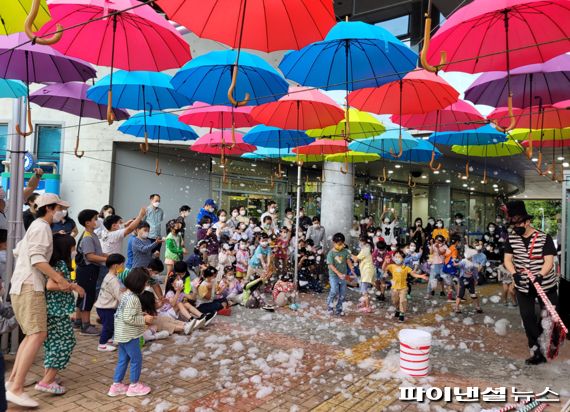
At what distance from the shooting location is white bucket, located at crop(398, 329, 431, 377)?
4.94 meters

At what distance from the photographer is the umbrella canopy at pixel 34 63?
539 cm

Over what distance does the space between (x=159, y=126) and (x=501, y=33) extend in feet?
21.5

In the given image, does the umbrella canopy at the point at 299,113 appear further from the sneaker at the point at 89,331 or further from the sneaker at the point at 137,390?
A: the sneaker at the point at 137,390

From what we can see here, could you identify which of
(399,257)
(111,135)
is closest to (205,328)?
(399,257)

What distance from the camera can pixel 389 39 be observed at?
551 cm

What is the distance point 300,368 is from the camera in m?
5.22

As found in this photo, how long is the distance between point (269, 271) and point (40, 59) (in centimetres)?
620

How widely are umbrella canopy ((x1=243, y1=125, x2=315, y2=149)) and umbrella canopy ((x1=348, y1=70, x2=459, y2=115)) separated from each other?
2457 millimetres

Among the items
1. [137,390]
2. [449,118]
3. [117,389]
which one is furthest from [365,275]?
[117,389]

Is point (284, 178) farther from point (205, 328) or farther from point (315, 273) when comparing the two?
point (205, 328)

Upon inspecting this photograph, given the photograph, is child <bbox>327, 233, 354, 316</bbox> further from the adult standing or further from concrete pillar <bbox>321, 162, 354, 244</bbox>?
the adult standing

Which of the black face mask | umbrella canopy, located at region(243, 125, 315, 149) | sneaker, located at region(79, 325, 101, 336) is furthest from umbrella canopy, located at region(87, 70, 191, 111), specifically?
the black face mask

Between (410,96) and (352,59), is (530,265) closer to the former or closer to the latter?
(410,96)

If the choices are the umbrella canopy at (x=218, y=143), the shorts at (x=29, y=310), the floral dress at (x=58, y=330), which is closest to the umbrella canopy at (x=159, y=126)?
the umbrella canopy at (x=218, y=143)
